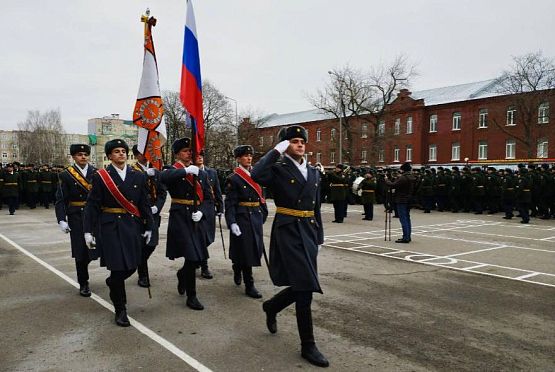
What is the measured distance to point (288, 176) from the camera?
4.53m

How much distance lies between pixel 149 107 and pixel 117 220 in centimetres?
202

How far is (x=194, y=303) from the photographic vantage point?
575 centimetres

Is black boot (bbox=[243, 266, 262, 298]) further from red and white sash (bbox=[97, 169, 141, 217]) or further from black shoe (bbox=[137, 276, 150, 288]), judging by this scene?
red and white sash (bbox=[97, 169, 141, 217])

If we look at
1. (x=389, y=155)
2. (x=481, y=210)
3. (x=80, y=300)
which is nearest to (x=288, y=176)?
(x=80, y=300)

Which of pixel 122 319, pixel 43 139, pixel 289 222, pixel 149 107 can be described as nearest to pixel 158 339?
pixel 122 319

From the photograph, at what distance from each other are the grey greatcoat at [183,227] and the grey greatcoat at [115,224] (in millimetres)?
500

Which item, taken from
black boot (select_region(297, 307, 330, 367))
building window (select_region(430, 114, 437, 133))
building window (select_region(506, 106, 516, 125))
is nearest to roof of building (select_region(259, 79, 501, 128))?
building window (select_region(430, 114, 437, 133))

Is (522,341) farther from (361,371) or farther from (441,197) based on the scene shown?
(441,197)

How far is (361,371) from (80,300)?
3997 mm

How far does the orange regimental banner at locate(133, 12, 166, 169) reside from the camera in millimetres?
6645

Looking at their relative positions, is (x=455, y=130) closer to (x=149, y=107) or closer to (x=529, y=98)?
(x=529, y=98)

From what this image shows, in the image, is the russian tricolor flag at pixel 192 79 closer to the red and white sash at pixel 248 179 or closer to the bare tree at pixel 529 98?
the red and white sash at pixel 248 179

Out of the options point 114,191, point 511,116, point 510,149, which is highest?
point 511,116

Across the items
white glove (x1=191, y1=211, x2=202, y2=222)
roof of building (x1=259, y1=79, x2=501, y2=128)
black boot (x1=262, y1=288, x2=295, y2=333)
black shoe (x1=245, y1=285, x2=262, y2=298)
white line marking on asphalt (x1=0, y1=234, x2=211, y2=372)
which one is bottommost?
white line marking on asphalt (x1=0, y1=234, x2=211, y2=372)
